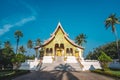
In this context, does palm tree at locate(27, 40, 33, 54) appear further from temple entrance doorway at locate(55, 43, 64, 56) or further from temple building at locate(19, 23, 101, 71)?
temple entrance doorway at locate(55, 43, 64, 56)

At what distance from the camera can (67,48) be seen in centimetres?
5312

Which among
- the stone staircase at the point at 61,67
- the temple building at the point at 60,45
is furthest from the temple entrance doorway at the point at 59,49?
the stone staircase at the point at 61,67

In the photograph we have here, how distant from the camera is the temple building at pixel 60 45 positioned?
5188 cm

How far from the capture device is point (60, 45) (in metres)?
54.0

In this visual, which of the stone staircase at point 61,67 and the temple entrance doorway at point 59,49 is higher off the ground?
the temple entrance doorway at point 59,49

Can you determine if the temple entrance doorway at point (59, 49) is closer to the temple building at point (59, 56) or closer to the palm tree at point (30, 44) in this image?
the temple building at point (59, 56)

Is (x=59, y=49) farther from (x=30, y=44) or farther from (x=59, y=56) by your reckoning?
(x=30, y=44)

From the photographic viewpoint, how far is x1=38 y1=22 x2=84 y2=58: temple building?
170 ft

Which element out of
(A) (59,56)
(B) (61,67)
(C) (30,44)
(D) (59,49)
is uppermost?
(C) (30,44)

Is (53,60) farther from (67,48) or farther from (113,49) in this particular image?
(113,49)

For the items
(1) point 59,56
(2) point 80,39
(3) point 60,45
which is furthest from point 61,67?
(2) point 80,39

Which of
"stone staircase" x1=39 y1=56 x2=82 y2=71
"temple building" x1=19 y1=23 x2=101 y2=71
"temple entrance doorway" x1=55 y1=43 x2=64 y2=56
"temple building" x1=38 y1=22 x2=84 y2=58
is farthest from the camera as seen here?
"temple entrance doorway" x1=55 y1=43 x2=64 y2=56

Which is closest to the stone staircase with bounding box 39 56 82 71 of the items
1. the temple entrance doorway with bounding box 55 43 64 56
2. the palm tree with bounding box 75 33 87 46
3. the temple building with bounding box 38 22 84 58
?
the temple building with bounding box 38 22 84 58

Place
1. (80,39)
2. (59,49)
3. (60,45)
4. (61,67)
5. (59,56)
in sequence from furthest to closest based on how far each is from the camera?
(80,39), (59,49), (60,45), (59,56), (61,67)
